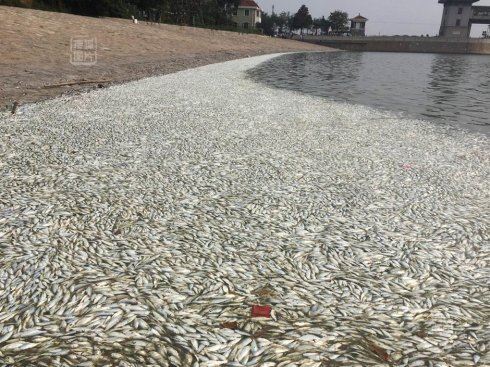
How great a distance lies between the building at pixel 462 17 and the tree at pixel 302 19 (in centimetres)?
4877

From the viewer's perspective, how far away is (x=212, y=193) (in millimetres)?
9609

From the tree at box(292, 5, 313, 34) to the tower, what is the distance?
160 ft

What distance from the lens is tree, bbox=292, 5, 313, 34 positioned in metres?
141

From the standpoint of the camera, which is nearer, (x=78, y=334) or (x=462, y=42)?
(x=78, y=334)

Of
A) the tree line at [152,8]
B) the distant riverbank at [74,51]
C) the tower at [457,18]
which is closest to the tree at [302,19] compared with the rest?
the tree line at [152,8]

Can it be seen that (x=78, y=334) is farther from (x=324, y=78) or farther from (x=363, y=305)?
(x=324, y=78)

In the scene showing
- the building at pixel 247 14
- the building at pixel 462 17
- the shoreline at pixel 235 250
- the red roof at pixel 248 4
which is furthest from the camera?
the building at pixel 462 17

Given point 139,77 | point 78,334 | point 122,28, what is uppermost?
point 122,28

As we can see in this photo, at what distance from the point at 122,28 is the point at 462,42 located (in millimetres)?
117286

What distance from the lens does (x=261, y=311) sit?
5676 millimetres

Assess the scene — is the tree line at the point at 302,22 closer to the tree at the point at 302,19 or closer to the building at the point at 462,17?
the tree at the point at 302,19

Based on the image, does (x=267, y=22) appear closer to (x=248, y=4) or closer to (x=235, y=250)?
(x=248, y=4)

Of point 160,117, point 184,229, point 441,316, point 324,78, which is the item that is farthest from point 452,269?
point 324,78

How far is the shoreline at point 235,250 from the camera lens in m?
5.07
